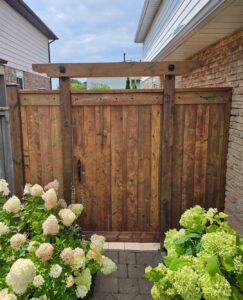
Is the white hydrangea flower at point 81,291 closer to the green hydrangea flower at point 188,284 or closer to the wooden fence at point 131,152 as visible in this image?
the green hydrangea flower at point 188,284

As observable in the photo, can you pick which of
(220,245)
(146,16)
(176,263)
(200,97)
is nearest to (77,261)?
(176,263)

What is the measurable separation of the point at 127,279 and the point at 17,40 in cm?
859

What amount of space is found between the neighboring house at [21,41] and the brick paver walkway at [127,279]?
262 inches

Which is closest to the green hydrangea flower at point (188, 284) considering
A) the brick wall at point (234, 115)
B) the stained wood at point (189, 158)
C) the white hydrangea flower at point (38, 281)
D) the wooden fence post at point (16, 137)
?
the white hydrangea flower at point (38, 281)

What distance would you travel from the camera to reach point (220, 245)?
1435 millimetres

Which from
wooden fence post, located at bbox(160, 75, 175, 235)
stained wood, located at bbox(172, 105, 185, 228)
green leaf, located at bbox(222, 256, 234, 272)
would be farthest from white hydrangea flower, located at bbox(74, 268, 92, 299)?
stained wood, located at bbox(172, 105, 185, 228)

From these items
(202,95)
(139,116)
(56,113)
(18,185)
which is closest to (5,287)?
(18,185)

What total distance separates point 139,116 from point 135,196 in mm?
999

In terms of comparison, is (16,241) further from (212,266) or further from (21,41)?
(21,41)

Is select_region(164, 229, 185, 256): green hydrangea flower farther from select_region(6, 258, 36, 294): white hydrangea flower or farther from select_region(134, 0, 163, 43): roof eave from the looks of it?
select_region(134, 0, 163, 43): roof eave

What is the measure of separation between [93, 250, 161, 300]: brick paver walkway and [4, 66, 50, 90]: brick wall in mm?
6667

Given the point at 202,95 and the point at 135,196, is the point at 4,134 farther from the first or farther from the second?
the point at 202,95

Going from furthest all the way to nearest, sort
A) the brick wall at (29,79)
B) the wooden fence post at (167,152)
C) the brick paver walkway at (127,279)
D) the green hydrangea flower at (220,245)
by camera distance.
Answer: the brick wall at (29,79) → the wooden fence post at (167,152) → the brick paver walkway at (127,279) → the green hydrangea flower at (220,245)

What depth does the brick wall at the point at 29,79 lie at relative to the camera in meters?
7.89
